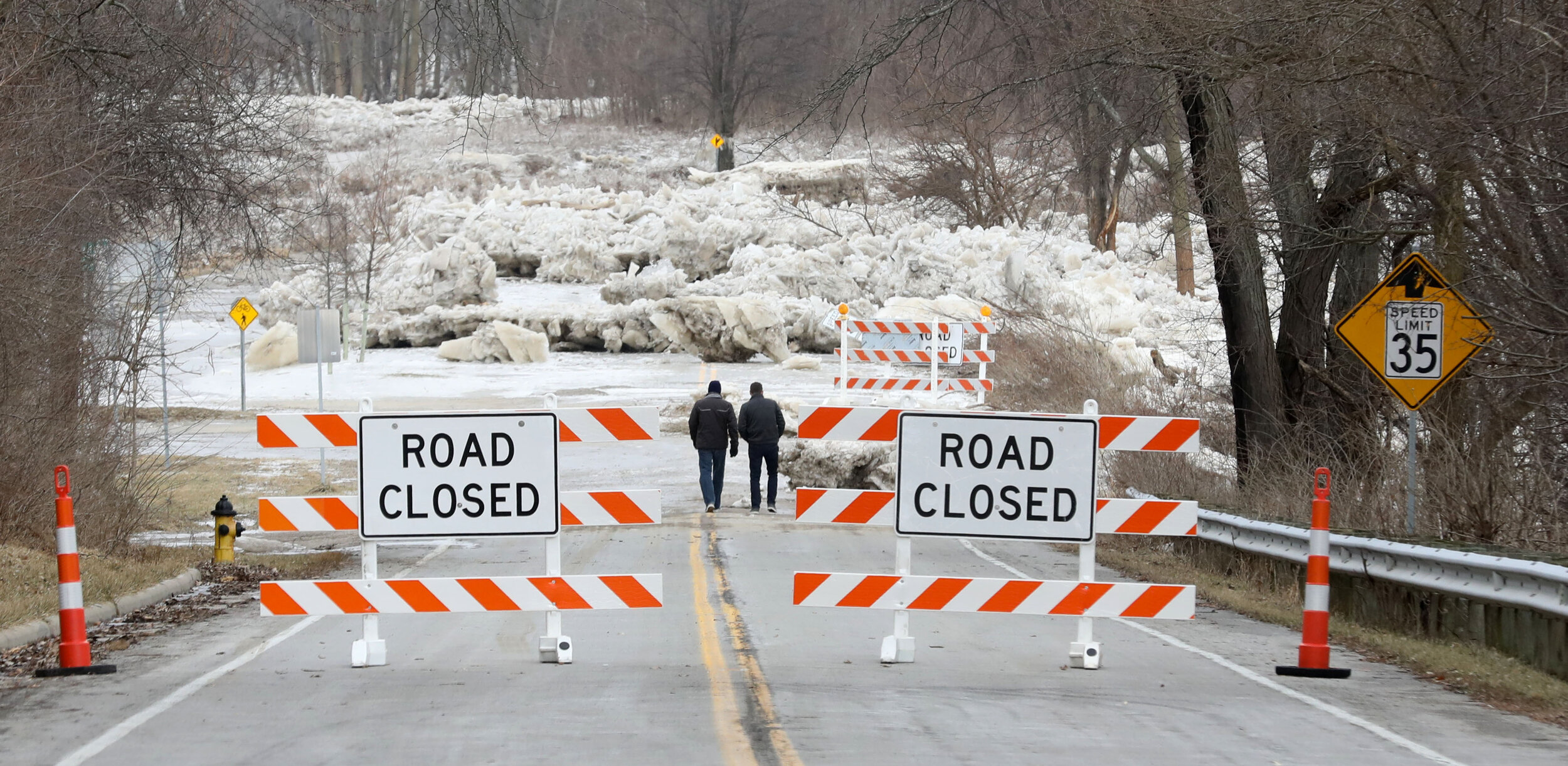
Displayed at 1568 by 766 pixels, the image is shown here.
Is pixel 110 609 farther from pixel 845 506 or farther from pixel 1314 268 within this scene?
pixel 1314 268

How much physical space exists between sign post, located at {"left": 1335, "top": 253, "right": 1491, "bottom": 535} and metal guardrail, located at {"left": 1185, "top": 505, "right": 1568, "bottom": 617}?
1068 mm

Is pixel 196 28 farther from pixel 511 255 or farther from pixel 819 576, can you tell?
pixel 511 255

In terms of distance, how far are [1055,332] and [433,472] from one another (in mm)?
20103

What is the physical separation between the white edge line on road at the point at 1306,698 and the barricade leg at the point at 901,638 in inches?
79.0

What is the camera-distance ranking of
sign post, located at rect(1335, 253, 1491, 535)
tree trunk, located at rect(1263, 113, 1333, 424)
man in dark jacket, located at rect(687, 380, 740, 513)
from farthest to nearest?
1. man in dark jacket, located at rect(687, 380, 740, 513)
2. tree trunk, located at rect(1263, 113, 1333, 424)
3. sign post, located at rect(1335, 253, 1491, 535)

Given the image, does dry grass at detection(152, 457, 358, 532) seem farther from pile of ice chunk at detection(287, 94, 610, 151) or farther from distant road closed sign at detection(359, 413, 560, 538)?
pile of ice chunk at detection(287, 94, 610, 151)

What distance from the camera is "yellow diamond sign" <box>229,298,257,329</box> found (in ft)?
101

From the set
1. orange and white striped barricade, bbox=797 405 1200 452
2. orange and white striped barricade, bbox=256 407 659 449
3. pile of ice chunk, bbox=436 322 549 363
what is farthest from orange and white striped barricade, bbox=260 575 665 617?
pile of ice chunk, bbox=436 322 549 363

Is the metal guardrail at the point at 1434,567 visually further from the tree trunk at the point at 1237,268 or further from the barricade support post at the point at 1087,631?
the tree trunk at the point at 1237,268

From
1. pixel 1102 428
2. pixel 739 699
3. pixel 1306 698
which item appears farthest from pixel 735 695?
pixel 1306 698

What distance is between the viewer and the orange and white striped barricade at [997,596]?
348 inches

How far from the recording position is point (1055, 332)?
27578 mm

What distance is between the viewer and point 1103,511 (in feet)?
30.2

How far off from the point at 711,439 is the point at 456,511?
1113 cm
